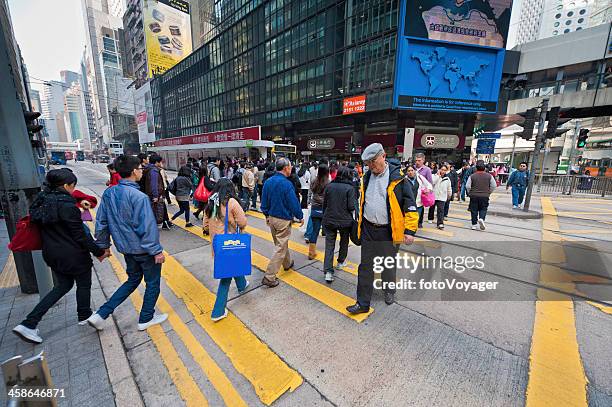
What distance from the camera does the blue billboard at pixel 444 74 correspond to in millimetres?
20000

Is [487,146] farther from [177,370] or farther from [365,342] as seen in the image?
[177,370]

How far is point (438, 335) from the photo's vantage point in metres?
2.90

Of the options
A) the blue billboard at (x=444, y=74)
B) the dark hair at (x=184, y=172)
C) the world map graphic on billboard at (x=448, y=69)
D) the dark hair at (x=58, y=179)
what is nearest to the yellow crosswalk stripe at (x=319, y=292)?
the dark hair at (x=58, y=179)

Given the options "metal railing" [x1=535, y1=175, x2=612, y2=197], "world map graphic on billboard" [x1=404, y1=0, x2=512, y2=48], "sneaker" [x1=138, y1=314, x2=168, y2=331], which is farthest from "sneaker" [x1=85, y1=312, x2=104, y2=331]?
"world map graphic on billboard" [x1=404, y1=0, x2=512, y2=48]

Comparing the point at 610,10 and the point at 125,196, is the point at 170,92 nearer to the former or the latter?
the point at 125,196

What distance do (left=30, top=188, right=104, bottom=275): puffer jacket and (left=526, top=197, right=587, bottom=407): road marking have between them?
4469 millimetres

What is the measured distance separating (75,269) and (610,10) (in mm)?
48802

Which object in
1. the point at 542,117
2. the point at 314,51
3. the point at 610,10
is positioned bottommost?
the point at 542,117

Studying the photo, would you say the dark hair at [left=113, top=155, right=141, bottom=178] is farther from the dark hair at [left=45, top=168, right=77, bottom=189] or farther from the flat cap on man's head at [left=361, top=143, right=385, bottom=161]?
the flat cap on man's head at [left=361, top=143, right=385, bottom=161]

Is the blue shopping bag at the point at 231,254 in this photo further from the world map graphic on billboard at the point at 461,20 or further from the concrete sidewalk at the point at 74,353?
the world map graphic on billboard at the point at 461,20

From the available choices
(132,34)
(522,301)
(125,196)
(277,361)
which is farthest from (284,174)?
(132,34)

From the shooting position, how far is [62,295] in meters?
2.82

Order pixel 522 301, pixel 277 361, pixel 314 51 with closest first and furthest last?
pixel 277 361
pixel 522 301
pixel 314 51

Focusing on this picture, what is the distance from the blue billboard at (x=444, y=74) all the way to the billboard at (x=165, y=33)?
48676mm
